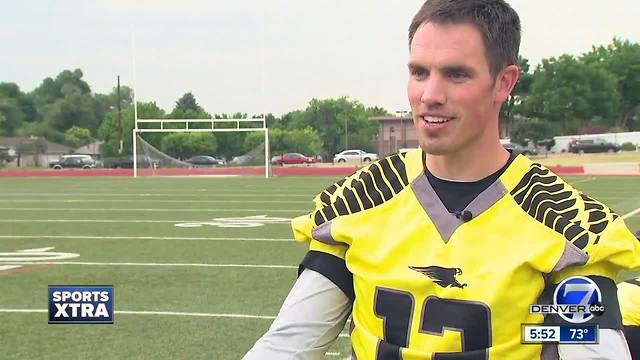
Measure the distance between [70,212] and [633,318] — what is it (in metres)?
13.5

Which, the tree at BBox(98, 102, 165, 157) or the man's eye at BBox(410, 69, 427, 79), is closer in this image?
the man's eye at BBox(410, 69, 427, 79)

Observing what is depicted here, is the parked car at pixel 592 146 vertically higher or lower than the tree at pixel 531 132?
lower

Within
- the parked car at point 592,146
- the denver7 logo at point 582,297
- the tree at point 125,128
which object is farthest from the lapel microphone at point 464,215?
the tree at point 125,128

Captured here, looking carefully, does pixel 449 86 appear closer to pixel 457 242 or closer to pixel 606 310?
pixel 457 242

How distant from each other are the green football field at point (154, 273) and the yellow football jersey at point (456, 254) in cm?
185

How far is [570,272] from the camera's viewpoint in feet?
4.82

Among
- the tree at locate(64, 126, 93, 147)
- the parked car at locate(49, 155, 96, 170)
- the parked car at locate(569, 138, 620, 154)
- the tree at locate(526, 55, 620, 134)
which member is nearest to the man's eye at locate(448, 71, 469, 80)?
the parked car at locate(569, 138, 620, 154)

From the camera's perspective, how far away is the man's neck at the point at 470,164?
161 cm

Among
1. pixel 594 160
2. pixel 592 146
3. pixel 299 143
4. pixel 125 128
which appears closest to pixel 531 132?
pixel 592 146

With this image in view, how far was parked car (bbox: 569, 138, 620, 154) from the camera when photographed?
52.9m

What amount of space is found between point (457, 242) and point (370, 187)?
230 mm

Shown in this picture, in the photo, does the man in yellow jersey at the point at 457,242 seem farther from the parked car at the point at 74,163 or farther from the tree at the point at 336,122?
the tree at the point at 336,122

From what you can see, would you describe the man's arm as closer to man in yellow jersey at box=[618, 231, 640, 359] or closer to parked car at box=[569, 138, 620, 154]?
man in yellow jersey at box=[618, 231, 640, 359]
